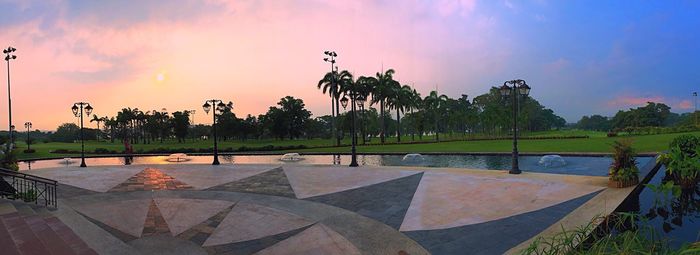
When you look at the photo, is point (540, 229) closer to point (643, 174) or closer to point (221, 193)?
point (643, 174)

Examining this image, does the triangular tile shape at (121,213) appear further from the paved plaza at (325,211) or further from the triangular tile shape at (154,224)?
the triangular tile shape at (154,224)

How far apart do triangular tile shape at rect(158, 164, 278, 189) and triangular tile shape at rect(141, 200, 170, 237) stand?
169 inches

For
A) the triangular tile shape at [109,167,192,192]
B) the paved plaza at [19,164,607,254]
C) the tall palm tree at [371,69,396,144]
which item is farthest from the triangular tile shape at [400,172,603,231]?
the tall palm tree at [371,69,396,144]

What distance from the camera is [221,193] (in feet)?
52.0

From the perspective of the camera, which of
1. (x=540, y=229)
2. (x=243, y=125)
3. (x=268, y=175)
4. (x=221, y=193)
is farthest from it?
(x=243, y=125)

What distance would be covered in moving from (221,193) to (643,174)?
16.7m

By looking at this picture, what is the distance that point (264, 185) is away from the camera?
1750 centimetres

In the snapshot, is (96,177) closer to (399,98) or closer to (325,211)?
(325,211)

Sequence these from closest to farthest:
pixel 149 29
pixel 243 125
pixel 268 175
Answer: pixel 268 175
pixel 149 29
pixel 243 125

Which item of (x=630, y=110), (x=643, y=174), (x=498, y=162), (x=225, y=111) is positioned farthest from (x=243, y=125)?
(x=630, y=110)

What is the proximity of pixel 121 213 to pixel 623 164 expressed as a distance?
60.3 ft

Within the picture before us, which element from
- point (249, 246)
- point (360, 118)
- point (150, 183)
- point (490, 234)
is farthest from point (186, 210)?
point (360, 118)

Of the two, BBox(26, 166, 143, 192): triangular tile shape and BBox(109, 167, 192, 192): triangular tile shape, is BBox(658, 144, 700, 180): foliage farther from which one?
BBox(26, 166, 143, 192): triangular tile shape

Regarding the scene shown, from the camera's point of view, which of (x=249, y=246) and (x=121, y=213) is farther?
(x=121, y=213)
